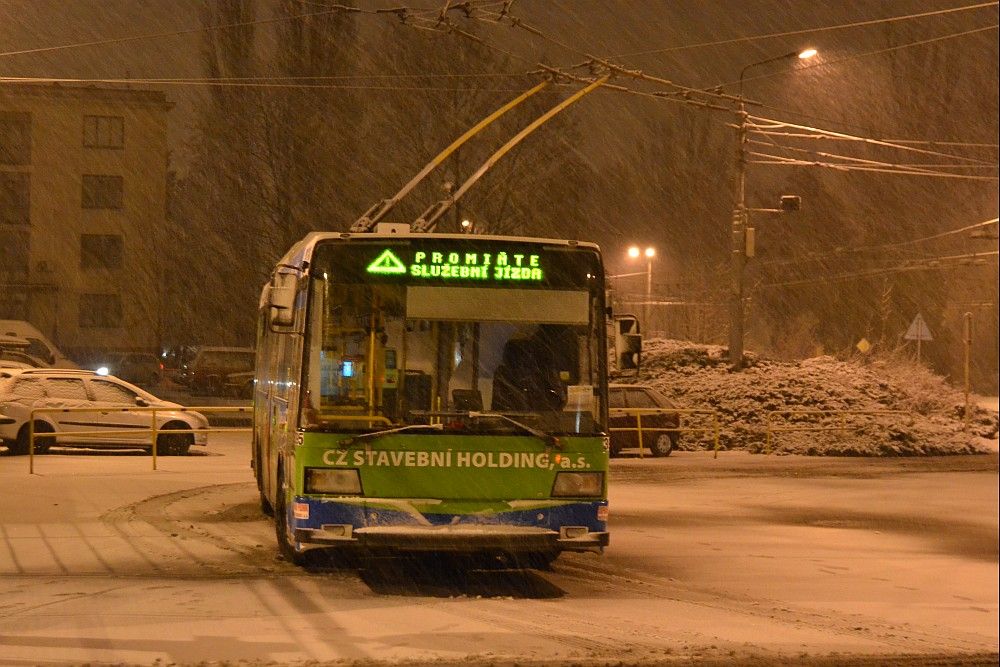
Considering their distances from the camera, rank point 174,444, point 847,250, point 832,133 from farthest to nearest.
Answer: point 847,250 → point 832,133 → point 174,444

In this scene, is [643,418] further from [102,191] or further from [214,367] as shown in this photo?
[102,191]

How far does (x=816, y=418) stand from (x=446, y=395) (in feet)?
73.6

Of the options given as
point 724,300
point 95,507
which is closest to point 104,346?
point 724,300

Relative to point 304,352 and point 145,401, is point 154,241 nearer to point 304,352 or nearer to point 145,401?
point 145,401

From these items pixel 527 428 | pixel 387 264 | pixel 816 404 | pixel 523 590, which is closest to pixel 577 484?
pixel 527 428

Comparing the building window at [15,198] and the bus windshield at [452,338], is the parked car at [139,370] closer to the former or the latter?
the building window at [15,198]

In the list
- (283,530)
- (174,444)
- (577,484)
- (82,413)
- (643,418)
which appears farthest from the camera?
(643,418)

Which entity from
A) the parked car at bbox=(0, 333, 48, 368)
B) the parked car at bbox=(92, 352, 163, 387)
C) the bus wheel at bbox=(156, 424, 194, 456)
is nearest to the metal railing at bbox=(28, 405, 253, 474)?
the bus wheel at bbox=(156, 424, 194, 456)

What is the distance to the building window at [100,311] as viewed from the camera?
61625 millimetres

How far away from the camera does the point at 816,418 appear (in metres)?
31.1

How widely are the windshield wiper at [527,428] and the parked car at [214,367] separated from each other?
3690cm

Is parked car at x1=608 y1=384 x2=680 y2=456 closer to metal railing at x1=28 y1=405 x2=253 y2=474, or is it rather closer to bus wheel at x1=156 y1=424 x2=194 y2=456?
metal railing at x1=28 y1=405 x2=253 y2=474

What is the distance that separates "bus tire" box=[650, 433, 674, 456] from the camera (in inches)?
1088

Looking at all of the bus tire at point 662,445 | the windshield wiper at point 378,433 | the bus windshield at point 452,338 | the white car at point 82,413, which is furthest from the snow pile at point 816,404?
the windshield wiper at point 378,433
